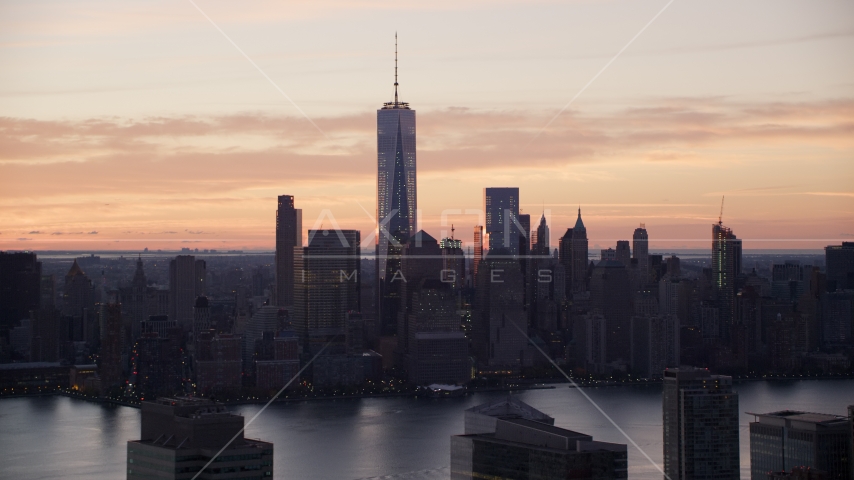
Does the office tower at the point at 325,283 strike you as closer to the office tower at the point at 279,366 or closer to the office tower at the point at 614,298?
the office tower at the point at 279,366

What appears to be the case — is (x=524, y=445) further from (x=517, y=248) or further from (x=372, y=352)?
(x=517, y=248)

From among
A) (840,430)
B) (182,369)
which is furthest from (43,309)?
(840,430)

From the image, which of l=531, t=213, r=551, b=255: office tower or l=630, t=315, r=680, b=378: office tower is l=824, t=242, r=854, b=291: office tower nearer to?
l=630, t=315, r=680, b=378: office tower

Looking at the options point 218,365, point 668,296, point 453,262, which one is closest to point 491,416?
point 218,365

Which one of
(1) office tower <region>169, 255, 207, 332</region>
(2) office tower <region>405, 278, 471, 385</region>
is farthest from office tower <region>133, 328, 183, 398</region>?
(1) office tower <region>169, 255, 207, 332</region>

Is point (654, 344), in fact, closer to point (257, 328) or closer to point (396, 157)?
point (257, 328)

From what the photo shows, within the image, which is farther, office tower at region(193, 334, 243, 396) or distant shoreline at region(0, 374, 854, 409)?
office tower at region(193, 334, 243, 396)
